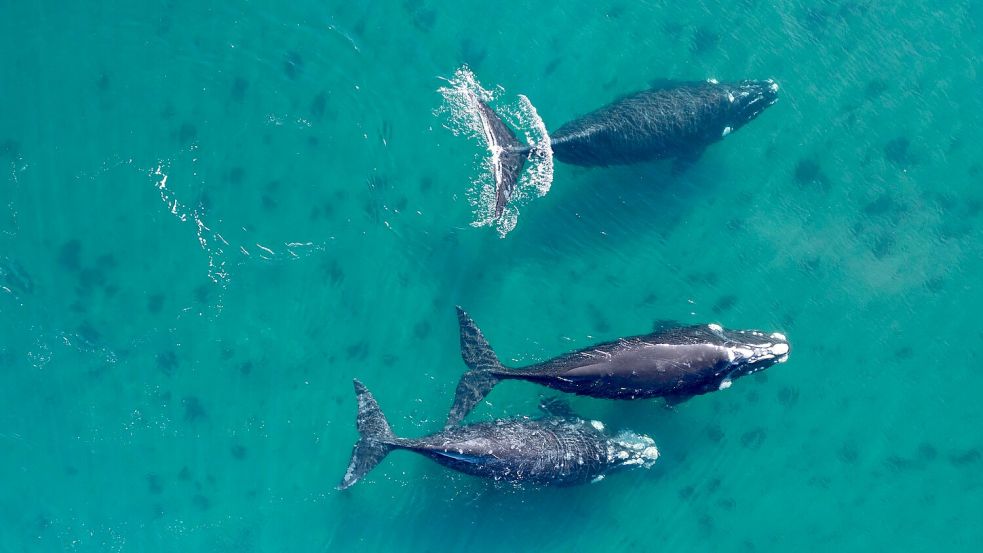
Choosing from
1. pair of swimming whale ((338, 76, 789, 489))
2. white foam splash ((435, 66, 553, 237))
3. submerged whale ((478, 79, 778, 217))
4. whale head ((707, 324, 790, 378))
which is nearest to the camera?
pair of swimming whale ((338, 76, 789, 489))

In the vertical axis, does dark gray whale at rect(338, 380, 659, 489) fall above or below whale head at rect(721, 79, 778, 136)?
below

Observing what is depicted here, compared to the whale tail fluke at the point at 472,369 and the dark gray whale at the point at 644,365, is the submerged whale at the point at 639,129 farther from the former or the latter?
the dark gray whale at the point at 644,365

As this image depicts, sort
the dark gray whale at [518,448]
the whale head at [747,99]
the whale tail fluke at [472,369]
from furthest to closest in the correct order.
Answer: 1. the whale head at [747,99]
2. the whale tail fluke at [472,369]
3. the dark gray whale at [518,448]

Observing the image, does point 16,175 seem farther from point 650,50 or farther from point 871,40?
point 871,40

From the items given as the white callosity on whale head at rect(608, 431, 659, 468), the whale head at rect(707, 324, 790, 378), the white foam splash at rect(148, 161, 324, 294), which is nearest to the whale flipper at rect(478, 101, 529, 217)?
the white foam splash at rect(148, 161, 324, 294)

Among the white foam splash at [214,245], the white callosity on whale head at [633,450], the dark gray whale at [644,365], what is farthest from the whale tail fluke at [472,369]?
the white foam splash at [214,245]

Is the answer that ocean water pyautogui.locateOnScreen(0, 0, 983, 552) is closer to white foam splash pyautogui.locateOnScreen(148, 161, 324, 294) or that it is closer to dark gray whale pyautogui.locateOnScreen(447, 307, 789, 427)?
white foam splash pyautogui.locateOnScreen(148, 161, 324, 294)
